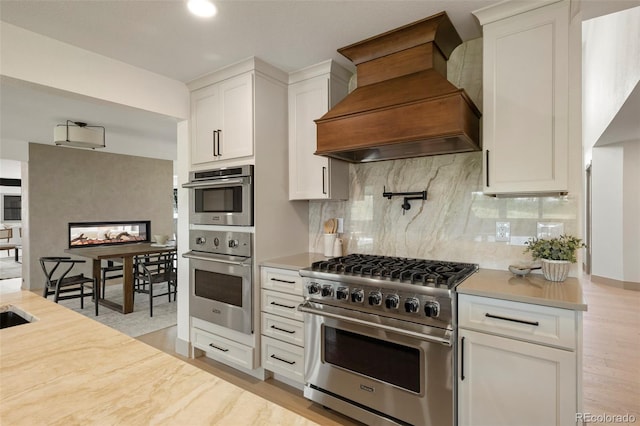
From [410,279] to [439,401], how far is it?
630 millimetres

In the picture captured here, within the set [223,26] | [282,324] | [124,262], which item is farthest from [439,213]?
[124,262]

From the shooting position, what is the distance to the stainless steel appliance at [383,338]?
1743mm

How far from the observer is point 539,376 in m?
1.55

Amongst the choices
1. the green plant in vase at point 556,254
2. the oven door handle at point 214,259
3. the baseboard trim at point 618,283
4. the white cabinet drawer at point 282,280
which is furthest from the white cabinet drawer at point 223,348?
the baseboard trim at point 618,283

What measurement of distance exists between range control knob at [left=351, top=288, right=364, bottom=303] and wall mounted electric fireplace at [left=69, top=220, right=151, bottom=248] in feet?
19.1

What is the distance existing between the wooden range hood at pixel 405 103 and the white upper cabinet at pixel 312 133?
0.30 metres

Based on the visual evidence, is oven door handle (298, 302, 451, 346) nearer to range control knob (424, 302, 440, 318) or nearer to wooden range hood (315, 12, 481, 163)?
range control knob (424, 302, 440, 318)

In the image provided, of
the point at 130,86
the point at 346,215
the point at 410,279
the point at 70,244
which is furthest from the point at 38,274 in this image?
the point at 410,279

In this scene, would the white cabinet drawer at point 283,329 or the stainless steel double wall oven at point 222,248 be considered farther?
the stainless steel double wall oven at point 222,248

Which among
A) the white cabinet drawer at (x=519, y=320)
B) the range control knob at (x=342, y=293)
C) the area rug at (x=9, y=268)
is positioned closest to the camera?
the white cabinet drawer at (x=519, y=320)

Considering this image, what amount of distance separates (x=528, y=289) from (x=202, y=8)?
2298 mm

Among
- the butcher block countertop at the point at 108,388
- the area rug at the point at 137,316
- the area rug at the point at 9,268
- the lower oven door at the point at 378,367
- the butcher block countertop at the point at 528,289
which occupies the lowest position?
the area rug at the point at 9,268

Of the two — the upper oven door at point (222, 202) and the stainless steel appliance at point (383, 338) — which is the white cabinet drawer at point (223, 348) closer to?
the stainless steel appliance at point (383, 338)

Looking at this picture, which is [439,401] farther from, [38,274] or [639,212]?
[38,274]
